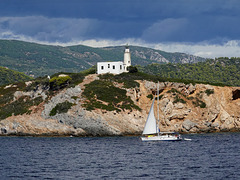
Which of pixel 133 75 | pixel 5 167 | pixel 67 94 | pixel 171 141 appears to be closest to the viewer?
pixel 5 167

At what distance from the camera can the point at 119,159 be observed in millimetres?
59750

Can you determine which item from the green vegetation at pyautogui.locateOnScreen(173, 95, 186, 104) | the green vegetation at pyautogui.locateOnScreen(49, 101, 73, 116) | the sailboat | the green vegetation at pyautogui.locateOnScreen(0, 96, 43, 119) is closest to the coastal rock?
the green vegetation at pyautogui.locateOnScreen(173, 95, 186, 104)

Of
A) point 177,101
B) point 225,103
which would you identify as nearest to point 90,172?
point 177,101

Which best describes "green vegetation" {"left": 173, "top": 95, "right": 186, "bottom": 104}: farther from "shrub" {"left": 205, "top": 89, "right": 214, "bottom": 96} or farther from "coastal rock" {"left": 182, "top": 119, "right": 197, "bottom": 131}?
"shrub" {"left": 205, "top": 89, "right": 214, "bottom": 96}

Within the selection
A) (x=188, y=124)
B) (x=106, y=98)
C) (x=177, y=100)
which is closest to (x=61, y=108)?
(x=106, y=98)

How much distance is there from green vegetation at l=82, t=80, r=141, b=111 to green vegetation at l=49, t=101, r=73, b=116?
4424 mm

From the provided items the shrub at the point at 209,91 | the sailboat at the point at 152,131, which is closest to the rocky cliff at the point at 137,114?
the shrub at the point at 209,91

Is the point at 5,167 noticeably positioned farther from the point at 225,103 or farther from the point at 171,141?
the point at 225,103

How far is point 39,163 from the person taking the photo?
5678 centimetres

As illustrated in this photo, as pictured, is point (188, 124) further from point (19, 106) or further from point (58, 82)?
point (19, 106)

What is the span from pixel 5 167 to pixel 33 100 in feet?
173

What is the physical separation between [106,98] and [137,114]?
9.31 meters

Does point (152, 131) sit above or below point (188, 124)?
below

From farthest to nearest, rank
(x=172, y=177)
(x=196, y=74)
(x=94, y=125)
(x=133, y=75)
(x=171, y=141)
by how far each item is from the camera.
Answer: (x=196, y=74) → (x=133, y=75) → (x=94, y=125) → (x=171, y=141) → (x=172, y=177)
